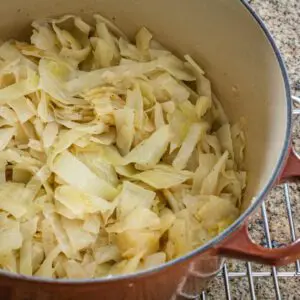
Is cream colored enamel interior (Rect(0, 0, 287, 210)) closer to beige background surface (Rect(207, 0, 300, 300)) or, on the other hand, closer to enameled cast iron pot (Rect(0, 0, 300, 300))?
enameled cast iron pot (Rect(0, 0, 300, 300))

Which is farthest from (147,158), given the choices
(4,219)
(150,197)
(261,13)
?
(261,13)

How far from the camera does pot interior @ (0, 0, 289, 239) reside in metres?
0.73

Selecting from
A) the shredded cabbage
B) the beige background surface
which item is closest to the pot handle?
the shredded cabbage

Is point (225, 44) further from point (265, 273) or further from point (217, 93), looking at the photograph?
point (265, 273)

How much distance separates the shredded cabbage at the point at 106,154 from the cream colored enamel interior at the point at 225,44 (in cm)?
1

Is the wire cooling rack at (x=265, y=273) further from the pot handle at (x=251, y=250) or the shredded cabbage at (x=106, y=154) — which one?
the pot handle at (x=251, y=250)

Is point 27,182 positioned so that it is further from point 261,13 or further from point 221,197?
point 261,13

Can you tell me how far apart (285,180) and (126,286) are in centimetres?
18

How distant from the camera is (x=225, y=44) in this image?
0.82m

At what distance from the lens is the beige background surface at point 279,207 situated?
839 mm

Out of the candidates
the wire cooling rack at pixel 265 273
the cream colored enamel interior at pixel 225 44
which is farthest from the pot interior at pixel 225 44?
the wire cooling rack at pixel 265 273

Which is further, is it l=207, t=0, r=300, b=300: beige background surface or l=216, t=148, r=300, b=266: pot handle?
l=207, t=0, r=300, b=300: beige background surface

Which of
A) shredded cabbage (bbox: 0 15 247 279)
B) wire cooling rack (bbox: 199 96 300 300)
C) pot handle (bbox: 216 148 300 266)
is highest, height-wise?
pot handle (bbox: 216 148 300 266)

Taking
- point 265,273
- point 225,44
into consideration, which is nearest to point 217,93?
point 225,44
